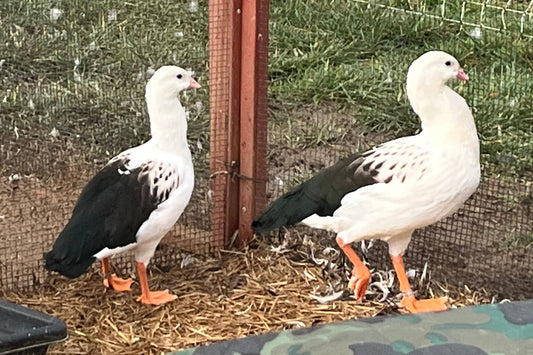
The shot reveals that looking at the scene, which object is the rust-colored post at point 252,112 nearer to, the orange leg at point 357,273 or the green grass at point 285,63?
the green grass at point 285,63

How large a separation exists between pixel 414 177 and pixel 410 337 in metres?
1.35

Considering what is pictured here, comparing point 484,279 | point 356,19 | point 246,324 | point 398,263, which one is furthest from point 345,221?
point 356,19

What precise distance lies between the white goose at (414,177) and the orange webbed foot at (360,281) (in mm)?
16

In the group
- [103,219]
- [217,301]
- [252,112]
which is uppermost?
[252,112]

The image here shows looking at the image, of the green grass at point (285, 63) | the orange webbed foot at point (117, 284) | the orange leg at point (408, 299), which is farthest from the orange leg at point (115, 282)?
the orange leg at point (408, 299)

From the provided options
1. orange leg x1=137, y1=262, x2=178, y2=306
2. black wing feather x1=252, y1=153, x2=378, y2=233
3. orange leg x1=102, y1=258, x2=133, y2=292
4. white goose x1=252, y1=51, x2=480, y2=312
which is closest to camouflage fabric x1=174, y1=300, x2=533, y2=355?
white goose x1=252, y1=51, x2=480, y2=312

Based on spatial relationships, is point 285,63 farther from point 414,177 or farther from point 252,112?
point 414,177

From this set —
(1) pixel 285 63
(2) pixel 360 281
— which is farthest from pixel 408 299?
(1) pixel 285 63

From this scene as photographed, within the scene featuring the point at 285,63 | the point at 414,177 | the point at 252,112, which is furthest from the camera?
the point at 285,63

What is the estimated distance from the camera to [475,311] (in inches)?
60.4

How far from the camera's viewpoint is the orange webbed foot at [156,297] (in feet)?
10.3

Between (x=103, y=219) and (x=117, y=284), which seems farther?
(x=117, y=284)

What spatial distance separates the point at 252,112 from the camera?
137 inches

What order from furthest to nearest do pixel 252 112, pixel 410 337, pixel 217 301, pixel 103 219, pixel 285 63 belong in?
pixel 285 63 → pixel 252 112 → pixel 217 301 → pixel 103 219 → pixel 410 337
